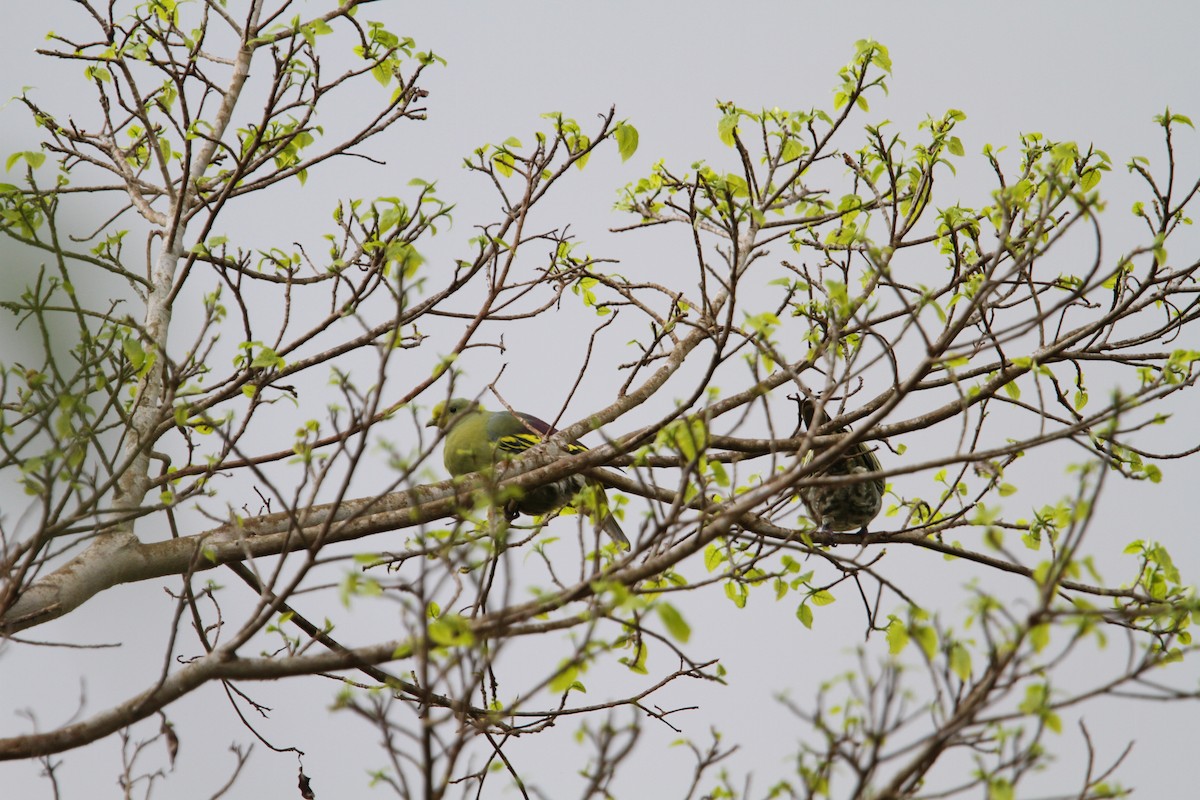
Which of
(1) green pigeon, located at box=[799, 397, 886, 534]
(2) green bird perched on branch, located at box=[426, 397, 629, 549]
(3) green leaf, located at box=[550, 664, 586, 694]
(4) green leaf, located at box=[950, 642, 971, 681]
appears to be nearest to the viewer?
(4) green leaf, located at box=[950, 642, 971, 681]

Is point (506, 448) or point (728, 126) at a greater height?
point (728, 126)

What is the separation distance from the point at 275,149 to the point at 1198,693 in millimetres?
3102

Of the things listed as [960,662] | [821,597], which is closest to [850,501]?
[821,597]

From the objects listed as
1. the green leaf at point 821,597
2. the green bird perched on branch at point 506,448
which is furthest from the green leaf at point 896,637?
the green bird perched on branch at point 506,448

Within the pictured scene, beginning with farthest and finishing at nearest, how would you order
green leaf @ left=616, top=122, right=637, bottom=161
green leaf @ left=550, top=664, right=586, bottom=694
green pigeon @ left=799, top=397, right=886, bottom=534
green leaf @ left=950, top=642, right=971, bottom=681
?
green pigeon @ left=799, top=397, right=886, bottom=534 → green leaf @ left=616, top=122, right=637, bottom=161 → green leaf @ left=550, top=664, right=586, bottom=694 → green leaf @ left=950, top=642, right=971, bottom=681

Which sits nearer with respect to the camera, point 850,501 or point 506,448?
point 506,448

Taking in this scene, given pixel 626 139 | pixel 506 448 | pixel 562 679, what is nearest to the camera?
pixel 562 679

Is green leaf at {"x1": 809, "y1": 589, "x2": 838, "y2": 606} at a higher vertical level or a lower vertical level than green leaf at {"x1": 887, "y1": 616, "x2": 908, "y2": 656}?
higher

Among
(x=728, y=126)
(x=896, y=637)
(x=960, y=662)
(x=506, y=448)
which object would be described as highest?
(x=728, y=126)

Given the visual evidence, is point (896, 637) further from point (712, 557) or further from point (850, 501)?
point (850, 501)

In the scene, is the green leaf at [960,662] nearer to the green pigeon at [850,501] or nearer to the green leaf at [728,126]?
the green leaf at [728,126]

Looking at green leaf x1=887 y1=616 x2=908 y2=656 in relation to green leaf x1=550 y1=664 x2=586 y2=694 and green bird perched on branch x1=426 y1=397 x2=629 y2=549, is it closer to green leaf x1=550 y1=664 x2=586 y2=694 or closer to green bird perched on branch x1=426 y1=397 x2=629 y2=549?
green bird perched on branch x1=426 y1=397 x2=629 y2=549

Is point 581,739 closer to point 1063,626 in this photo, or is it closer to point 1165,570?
point 1063,626

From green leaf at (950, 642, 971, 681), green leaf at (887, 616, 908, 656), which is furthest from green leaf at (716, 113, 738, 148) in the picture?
green leaf at (950, 642, 971, 681)
